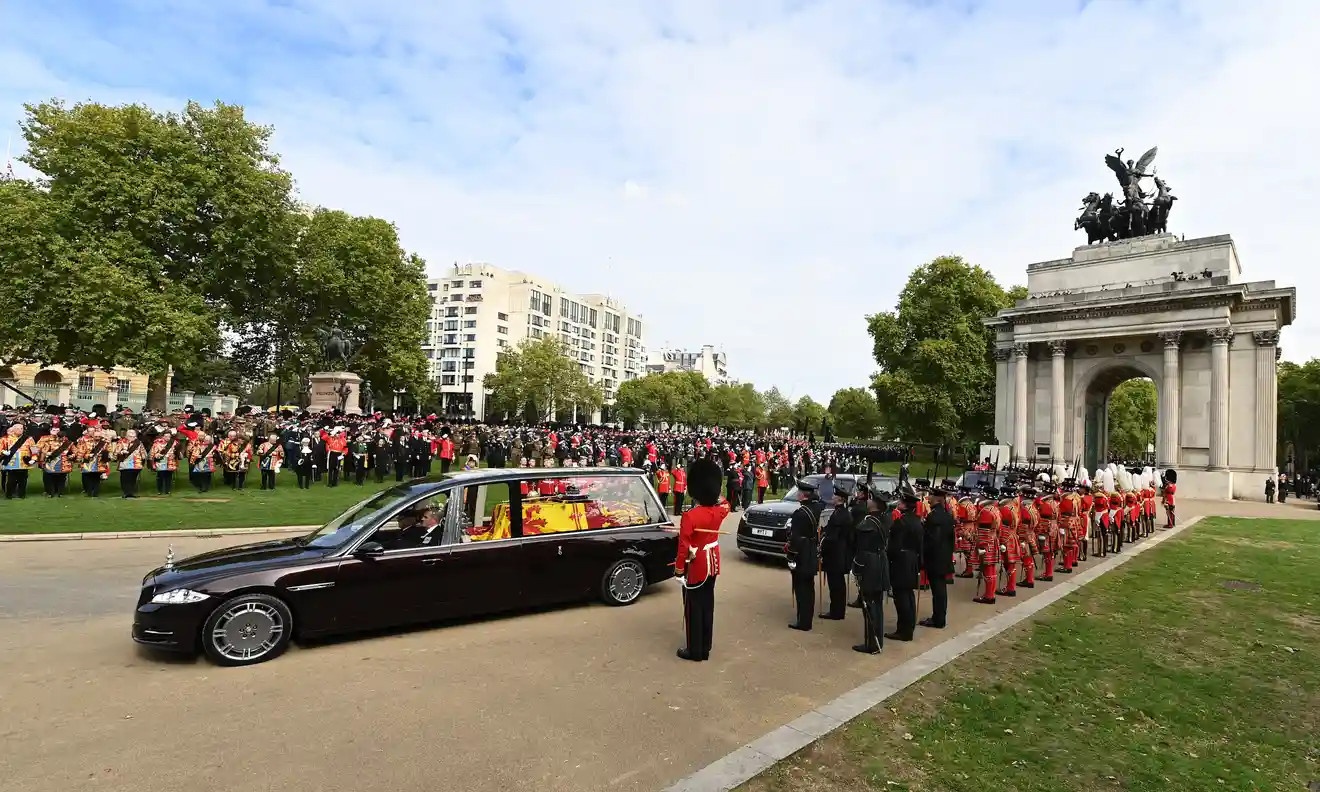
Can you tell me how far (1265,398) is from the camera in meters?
34.8

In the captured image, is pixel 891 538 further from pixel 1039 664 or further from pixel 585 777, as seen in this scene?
pixel 585 777

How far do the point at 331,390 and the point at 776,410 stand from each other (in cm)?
10475

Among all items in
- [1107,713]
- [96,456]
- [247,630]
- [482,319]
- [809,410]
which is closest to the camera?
[1107,713]

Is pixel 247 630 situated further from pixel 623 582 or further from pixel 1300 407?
pixel 1300 407

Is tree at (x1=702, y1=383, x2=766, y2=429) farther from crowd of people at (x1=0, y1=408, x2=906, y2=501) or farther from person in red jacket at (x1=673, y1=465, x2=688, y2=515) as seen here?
person in red jacket at (x1=673, y1=465, x2=688, y2=515)

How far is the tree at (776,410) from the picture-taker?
402 ft

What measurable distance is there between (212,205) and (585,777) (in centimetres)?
3424

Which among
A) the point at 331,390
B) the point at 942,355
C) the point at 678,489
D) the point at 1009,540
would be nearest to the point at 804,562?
the point at 1009,540

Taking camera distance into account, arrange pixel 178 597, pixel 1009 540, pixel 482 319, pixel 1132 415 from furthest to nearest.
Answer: pixel 482 319
pixel 1132 415
pixel 1009 540
pixel 178 597

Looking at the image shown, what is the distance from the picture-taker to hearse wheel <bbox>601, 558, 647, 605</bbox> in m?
8.98

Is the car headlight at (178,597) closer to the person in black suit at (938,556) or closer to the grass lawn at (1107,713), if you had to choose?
the grass lawn at (1107,713)

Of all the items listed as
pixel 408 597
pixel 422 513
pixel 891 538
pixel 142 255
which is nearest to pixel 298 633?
pixel 408 597

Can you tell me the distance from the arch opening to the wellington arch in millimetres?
185

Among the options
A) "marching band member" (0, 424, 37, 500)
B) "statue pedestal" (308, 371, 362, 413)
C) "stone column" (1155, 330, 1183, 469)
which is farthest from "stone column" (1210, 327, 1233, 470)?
"marching band member" (0, 424, 37, 500)
